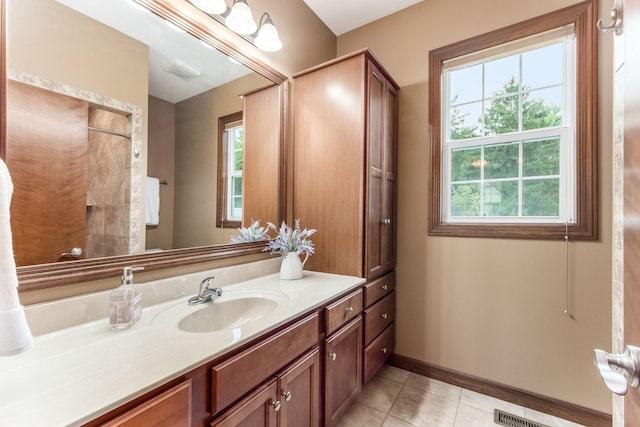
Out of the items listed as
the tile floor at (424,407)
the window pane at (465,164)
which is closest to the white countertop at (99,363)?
the tile floor at (424,407)

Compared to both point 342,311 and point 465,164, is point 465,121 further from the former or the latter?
point 342,311

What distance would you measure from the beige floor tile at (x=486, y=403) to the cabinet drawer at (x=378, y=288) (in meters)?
0.82

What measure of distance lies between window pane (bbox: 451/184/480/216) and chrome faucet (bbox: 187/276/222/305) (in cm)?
169

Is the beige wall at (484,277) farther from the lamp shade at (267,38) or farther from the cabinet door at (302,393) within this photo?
the cabinet door at (302,393)

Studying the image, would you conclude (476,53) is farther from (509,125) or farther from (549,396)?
(549,396)

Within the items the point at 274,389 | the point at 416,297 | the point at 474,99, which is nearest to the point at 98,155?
the point at 274,389

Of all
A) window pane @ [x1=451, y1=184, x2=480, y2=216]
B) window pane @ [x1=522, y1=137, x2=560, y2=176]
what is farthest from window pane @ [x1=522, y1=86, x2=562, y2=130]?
window pane @ [x1=451, y1=184, x2=480, y2=216]

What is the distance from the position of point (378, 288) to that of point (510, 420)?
3.41 ft

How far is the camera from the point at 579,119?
1557 millimetres

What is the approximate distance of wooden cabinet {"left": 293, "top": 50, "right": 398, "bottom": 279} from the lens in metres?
1.68

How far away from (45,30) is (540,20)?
2497 millimetres

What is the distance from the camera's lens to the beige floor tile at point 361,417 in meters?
1.56

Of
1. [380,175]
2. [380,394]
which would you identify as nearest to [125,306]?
[380,175]

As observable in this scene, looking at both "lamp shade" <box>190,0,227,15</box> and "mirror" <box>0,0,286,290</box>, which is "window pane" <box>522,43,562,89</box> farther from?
"lamp shade" <box>190,0,227,15</box>
